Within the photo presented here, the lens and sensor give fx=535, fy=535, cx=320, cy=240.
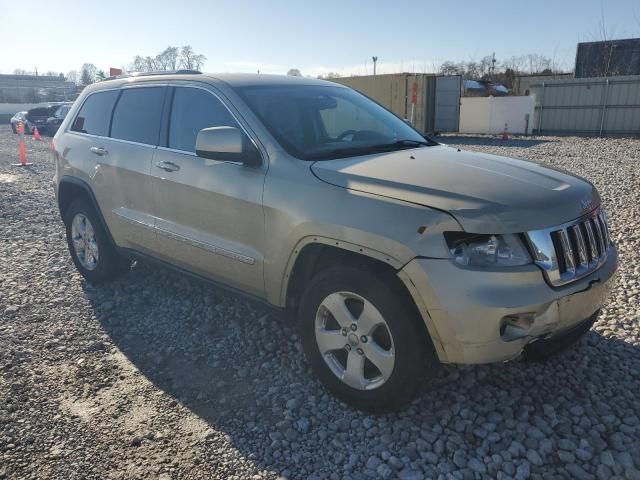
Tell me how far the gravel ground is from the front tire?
0.63ft

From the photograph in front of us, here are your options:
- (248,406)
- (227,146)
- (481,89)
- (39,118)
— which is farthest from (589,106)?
(39,118)

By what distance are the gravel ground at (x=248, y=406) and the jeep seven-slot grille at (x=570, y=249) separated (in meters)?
0.83

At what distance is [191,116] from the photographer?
12.9 ft

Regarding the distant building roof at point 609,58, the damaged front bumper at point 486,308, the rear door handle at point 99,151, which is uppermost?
the distant building roof at point 609,58

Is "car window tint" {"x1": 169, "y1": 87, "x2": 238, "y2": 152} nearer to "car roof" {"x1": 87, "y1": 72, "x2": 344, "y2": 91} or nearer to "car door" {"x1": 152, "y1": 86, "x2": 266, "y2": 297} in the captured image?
"car door" {"x1": 152, "y1": 86, "x2": 266, "y2": 297}

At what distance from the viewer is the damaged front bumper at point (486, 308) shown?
2.47 metres

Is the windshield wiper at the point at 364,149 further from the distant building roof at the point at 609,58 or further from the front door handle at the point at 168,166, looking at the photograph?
the distant building roof at the point at 609,58

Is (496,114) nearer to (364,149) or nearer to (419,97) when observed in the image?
(419,97)

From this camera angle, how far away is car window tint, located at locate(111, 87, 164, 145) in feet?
13.8

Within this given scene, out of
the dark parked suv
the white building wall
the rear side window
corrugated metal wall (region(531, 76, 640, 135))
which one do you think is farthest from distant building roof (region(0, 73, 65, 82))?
the rear side window

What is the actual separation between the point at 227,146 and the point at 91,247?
2.55 metres

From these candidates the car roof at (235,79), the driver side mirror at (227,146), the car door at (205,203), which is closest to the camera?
the driver side mirror at (227,146)

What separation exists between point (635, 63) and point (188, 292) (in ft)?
107

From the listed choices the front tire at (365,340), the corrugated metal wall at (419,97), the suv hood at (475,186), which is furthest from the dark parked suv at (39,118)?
the front tire at (365,340)
